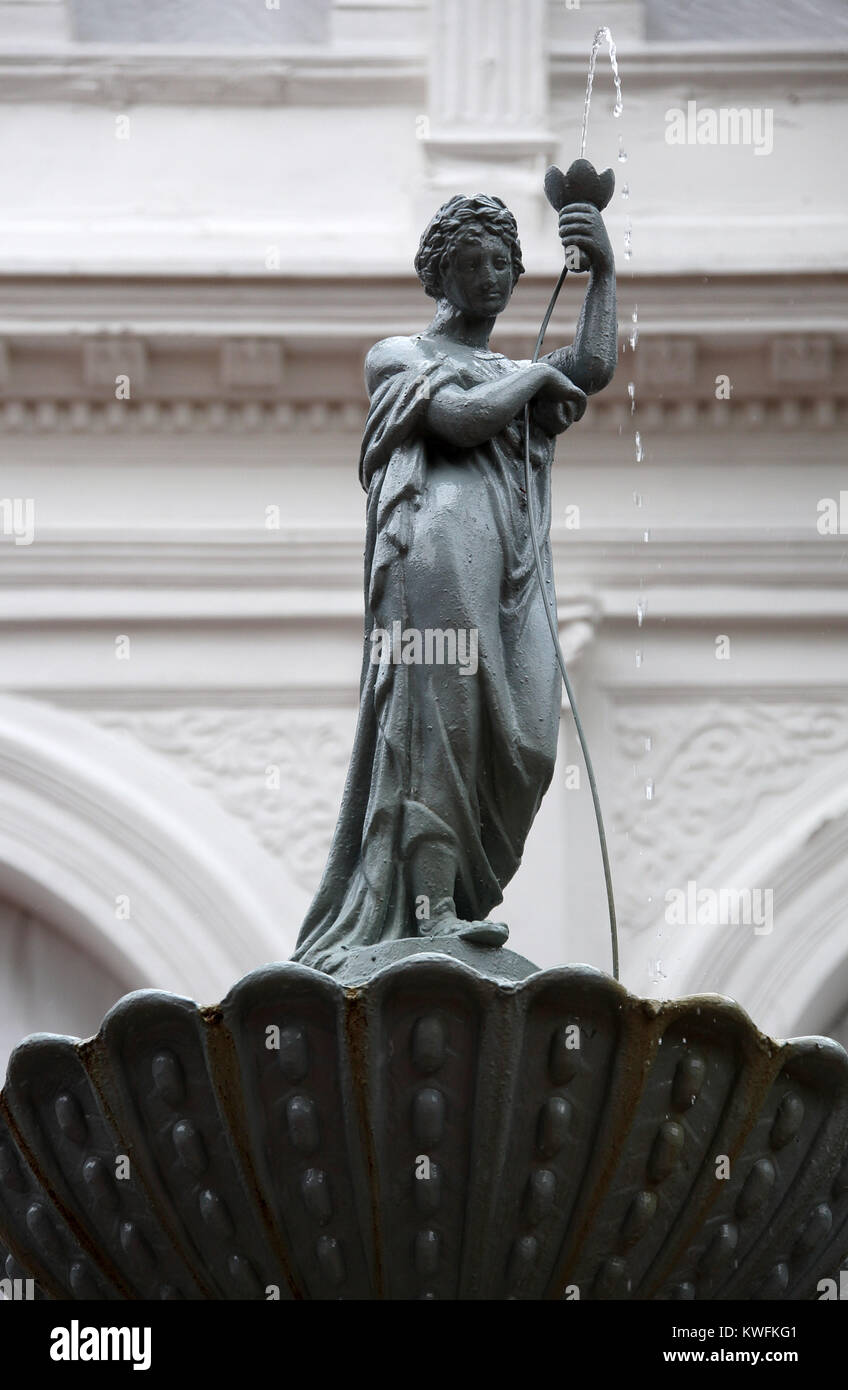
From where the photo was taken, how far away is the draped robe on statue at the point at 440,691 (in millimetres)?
4668

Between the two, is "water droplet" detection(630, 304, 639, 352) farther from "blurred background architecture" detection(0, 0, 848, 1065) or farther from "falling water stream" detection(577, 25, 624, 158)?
"falling water stream" detection(577, 25, 624, 158)

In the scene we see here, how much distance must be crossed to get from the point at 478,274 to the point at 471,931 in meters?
1.26

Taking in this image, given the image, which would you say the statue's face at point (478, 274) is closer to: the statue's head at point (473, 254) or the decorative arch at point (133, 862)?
the statue's head at point (473, 254)

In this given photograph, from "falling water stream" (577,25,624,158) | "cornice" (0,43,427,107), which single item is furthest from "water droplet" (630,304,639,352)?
"cornice" (0,43,427,107)

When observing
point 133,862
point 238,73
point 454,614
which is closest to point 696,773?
point 133,862

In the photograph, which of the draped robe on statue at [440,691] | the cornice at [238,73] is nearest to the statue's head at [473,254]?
the draped robe on statue at [440,691]

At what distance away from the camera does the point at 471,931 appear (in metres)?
4.50

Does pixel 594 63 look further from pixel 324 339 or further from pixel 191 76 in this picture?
pixel 324 339

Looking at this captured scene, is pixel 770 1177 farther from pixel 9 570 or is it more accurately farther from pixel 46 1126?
pixel 9 570

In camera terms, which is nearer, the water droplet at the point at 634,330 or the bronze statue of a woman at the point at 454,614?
the bronze statue of a woman at the point at 454,614

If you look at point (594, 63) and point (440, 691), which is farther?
point (594, 63)

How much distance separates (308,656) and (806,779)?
6.14ft

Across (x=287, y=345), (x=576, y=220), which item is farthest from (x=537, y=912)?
(x=576, y=220)

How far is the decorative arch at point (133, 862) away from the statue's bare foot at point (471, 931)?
5256 mm
